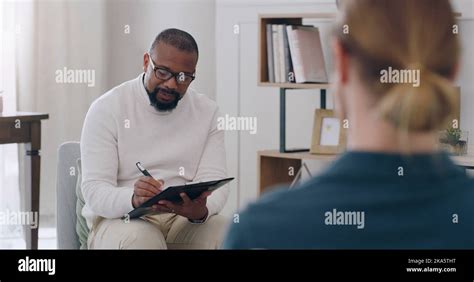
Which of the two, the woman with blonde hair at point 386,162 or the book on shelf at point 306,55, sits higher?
the book on shelf at point 306,55

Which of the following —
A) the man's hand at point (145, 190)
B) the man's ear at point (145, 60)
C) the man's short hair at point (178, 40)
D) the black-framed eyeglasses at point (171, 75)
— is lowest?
the man's hand at point (145, 190)

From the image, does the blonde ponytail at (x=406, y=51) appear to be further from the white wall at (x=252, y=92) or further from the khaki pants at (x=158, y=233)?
the white wall at (x=252, y=92)

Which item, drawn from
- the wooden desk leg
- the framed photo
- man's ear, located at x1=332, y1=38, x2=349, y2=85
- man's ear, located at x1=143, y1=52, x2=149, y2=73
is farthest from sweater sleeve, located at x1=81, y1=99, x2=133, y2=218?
man's ear, located at x1=332, y1=38, x2=349, y2=85

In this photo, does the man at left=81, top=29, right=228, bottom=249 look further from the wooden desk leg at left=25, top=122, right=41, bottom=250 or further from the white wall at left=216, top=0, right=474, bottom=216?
the wooden desk leg at left=25, top=122, right=41, bottom=250

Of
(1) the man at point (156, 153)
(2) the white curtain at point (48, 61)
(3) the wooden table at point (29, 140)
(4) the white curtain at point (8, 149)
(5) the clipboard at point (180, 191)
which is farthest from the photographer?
(2) the white curtain at point (48, 61)

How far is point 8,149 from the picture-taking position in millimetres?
2496

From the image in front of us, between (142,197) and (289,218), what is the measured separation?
97 centimetres

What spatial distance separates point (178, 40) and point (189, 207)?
0.36m

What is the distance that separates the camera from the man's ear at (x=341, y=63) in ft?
2.60

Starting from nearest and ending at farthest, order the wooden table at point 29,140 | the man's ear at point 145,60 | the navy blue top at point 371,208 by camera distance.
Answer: the navy blue top at point 371,208 < the man's ear at point 145,60 < the wooden table at point 29,140

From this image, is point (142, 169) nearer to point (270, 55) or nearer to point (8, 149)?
point (270, 55)

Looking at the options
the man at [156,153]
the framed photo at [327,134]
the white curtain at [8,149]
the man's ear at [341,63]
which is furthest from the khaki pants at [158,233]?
the man's ear at [341,63]

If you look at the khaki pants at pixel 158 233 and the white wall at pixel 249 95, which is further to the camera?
the white wall at pixel 249 95
